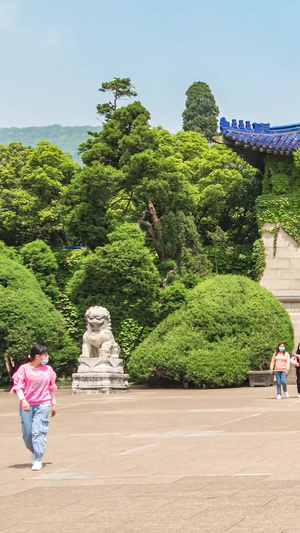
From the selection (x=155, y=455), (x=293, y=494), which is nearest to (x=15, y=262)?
(x=155, y=455)

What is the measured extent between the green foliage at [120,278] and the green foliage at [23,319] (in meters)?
1.17

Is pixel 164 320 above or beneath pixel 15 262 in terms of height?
beneath

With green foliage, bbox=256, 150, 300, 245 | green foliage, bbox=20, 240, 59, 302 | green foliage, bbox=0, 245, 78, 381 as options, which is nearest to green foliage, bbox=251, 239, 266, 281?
green foliage, bbox=256, 150, 300, 245

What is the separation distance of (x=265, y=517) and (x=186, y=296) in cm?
2200

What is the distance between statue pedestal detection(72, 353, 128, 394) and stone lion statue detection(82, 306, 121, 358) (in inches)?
10.0

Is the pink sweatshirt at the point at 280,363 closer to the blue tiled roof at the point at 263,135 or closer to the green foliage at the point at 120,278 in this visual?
the green foliage at the point at 120,278

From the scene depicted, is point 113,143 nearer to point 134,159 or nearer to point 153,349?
point 134,159

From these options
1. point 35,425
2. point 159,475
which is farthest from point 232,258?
point 159,475

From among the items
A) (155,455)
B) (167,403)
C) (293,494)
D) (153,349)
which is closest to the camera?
(293,494)

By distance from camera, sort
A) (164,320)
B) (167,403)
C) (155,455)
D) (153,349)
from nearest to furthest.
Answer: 1. (155,455)
2. (167,403)
3. (153,349)
4. (164,320)

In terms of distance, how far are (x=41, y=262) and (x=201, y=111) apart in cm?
3089

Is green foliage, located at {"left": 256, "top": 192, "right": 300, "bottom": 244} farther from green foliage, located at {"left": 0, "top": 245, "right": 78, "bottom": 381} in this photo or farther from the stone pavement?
the stone pavement

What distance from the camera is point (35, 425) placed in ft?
30.7

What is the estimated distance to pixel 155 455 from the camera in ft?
31.9
